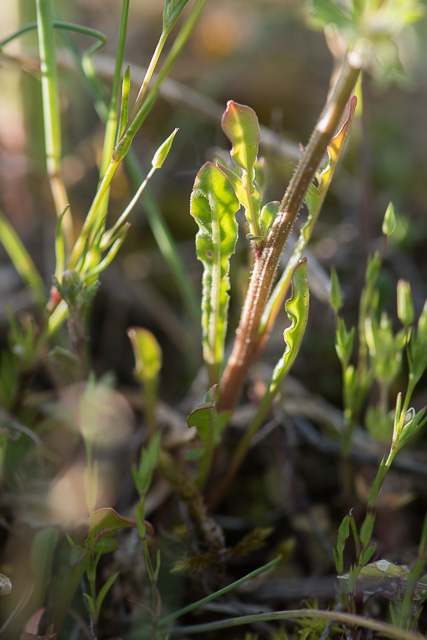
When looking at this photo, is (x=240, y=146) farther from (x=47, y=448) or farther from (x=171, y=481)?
(x=47, y=448)

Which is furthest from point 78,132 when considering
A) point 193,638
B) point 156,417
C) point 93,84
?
point 193,638

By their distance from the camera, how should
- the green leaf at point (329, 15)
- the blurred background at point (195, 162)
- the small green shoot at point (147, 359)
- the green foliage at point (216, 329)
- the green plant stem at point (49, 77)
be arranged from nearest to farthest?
the green leaf at point (329, 15), the green foliage at point (216, 329), the green plant stem at point (49, 77), the small green shoot at point (147, 359), the blurred background at point (195, 162)

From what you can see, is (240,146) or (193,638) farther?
(193,638)

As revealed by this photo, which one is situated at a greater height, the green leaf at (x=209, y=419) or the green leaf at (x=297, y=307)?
the green leaf at (x=297, y=307)

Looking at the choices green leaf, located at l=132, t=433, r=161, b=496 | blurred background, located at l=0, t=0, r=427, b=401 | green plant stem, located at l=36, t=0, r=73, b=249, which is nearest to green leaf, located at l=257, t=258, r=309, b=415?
green leaf, located at l=132, t=433, r=161, b=496

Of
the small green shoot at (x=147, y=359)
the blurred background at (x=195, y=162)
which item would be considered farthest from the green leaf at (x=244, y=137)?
the blurred background at (x=195, y=162)

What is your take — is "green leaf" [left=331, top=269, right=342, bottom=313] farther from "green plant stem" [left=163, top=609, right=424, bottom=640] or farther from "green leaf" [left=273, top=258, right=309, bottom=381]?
"green plant stem" [left=163, top=609, right=424, bottom=640]

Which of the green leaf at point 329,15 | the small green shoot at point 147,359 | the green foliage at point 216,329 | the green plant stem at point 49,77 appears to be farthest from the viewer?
the small green shoot at point 147,359

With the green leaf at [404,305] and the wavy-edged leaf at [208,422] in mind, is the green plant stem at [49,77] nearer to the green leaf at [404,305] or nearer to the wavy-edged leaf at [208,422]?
the wavy-edged leaf at [208,422]
